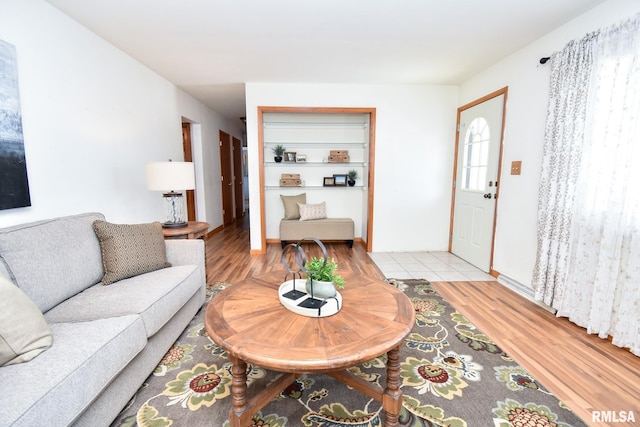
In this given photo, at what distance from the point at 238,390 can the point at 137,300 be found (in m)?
0.81

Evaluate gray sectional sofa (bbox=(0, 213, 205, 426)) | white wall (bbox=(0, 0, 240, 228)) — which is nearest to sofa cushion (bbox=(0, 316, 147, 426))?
gray sectional sofa (bbox=(0, 213, 205, 426))

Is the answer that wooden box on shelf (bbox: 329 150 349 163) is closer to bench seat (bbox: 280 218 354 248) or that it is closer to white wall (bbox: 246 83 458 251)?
white wall (bbox: 246 83 458 251)

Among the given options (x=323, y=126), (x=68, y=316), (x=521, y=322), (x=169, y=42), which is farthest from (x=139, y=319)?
(x=323, y=126)

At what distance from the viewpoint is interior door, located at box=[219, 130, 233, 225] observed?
6141mm

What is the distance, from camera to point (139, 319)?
143 cm

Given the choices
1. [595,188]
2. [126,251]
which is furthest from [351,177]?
[126,251]

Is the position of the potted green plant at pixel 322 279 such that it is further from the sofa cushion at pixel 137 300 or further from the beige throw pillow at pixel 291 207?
the beige throw pillow at pixel 291 207

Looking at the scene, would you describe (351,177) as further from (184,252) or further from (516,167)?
(184,252)

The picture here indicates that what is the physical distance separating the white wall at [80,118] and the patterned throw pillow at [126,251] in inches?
20.0

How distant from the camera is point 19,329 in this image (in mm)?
1087

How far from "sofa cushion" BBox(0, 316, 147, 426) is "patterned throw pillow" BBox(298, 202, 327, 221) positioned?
329 cm

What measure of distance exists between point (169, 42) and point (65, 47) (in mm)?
799

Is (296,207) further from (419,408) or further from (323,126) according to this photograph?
(419,408)
